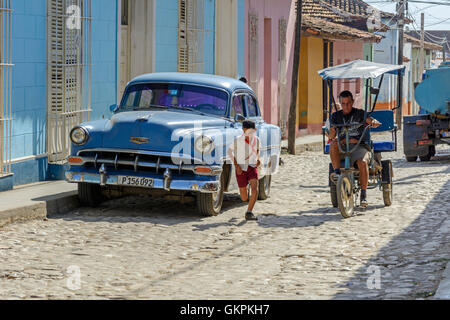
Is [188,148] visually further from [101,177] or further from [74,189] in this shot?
[74,189]

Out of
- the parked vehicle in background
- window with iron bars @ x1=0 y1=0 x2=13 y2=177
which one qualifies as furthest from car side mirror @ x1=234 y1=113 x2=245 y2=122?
the parked vehicle in background

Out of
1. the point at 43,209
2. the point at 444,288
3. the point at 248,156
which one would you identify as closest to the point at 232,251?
the point at 248,156

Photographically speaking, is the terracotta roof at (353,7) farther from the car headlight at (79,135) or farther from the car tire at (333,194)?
the car headlight at (79,135)

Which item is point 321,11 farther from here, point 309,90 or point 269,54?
point 269,54

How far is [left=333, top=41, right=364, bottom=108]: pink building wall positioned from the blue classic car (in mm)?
23599

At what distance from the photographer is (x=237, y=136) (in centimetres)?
1181

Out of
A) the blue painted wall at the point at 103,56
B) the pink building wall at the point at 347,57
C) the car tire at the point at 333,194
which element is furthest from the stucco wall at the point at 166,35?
the pink building wall at the point at 347,57

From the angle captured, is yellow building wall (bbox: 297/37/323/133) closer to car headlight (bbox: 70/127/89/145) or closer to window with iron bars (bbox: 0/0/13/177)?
window with iron bars (bbox: 0/0/13/177)

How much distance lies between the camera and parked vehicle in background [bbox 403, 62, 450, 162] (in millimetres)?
20641

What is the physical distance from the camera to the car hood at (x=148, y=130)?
10812mm

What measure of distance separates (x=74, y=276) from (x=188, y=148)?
3504 millimetres

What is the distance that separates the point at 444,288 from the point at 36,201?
558 centimetres
